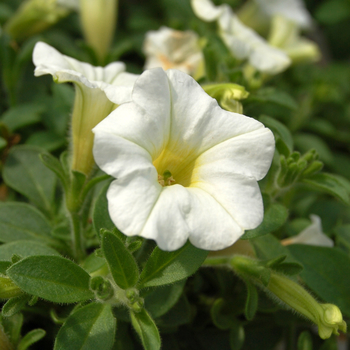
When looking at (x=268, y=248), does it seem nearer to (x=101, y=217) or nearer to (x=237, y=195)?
(x=237, y=195)

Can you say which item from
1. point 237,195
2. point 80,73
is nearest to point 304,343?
point 237,195

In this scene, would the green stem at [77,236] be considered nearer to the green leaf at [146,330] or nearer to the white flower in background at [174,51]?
the green leaf at [146,330]

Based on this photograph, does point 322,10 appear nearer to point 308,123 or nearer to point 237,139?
point 308,123

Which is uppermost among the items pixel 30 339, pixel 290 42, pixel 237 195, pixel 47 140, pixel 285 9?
pixel 237 195

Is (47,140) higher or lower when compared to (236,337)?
higher

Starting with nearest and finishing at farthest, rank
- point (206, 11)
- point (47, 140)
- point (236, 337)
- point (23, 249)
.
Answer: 1. point (23, 249)
2. point (236, 337)
3. point (47, 140)
4. point (206, 11)

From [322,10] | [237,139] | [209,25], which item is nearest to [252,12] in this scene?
[209,25]

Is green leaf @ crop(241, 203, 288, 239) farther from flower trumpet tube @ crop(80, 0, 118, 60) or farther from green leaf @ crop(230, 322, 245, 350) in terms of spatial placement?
flower trumpet tube @ crop(80, 0, 118, 60)
